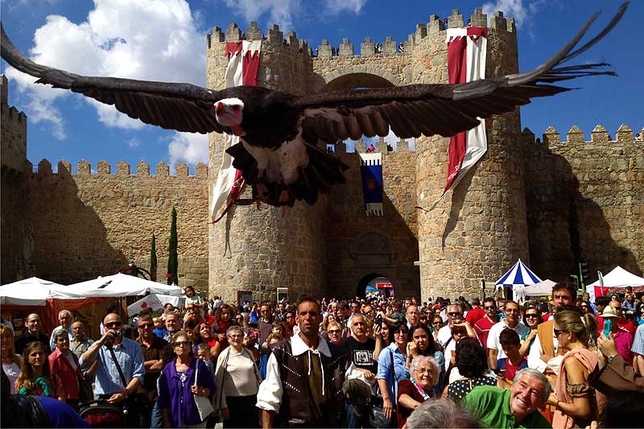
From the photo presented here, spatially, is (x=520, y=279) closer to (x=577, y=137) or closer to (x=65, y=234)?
(x=577, y=137)

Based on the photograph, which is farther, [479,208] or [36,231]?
[36,231]

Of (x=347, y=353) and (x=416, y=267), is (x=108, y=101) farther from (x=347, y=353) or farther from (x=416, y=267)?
(x=416, y=267)

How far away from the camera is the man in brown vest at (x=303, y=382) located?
3.85 meters

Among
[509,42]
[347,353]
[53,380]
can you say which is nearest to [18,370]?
[53,380]

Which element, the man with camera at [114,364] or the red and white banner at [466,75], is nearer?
the man with camera at [114,364]

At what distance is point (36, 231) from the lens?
26859 millimetres

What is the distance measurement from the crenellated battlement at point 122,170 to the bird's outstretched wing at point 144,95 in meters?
22.9

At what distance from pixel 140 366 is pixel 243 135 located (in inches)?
98.1

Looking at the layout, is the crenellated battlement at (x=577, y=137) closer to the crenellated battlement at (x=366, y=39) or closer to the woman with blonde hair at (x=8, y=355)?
the crenellated battlement at (x=366, y=39)

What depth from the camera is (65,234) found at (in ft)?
88.4

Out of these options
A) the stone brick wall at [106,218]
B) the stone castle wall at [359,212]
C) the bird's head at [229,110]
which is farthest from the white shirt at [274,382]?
the stone brick wall at [106,218]

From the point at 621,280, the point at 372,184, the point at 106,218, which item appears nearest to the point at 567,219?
the point at 372,184

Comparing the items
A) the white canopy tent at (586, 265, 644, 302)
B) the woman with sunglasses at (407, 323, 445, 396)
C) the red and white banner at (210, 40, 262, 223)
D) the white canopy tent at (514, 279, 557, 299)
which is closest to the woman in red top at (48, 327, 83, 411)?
the woman with sunglasses at (407, 323, 445, 396)

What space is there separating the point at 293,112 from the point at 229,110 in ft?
1.36
